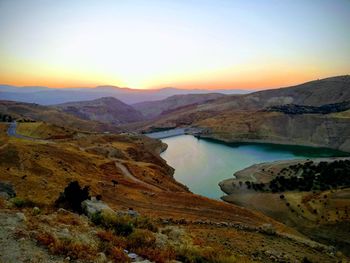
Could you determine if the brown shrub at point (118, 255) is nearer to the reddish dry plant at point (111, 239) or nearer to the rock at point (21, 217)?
the reddish dry plant at point (111, 239)

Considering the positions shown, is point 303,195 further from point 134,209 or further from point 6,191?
point 6,191

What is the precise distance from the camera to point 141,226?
632 inches

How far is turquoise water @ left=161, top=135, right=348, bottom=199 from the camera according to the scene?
69062mm

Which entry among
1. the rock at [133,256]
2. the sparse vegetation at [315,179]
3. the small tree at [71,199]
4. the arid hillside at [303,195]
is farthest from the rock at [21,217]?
Result: the sparse vegetation at [315,179]

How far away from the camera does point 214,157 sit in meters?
99.8

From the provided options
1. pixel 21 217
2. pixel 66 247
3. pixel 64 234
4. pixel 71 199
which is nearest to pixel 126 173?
pixel 71 199

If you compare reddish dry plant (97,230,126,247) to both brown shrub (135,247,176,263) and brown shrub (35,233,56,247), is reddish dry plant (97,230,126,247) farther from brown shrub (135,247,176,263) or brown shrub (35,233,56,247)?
brown shrub (35,233,56,247)

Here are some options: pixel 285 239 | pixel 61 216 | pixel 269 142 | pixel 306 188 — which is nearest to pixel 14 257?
pixel 61 216

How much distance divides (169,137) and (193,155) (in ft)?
183

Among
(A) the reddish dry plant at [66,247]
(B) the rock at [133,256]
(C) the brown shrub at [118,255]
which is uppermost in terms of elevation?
(A) the reddish dry plant at [66,247]

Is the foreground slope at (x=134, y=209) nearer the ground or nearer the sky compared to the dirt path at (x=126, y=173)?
nearer the sky

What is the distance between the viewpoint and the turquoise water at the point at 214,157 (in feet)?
227

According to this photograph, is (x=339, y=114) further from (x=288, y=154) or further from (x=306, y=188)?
(x=306, y=188)

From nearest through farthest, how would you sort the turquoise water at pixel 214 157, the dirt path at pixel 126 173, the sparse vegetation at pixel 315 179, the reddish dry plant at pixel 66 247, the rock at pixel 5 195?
the reddish dry plant at pixel 66 247 → the rock at pixel 5 195 → the dirt path at pixel 126 173 → the sparse vegetation at pixel 315 179 → the turquoise water at pixel 214 157
